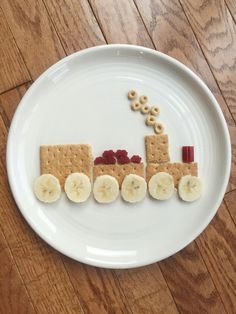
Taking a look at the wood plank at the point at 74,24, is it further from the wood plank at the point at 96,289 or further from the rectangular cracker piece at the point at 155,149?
the wood plank at the point at 96,289

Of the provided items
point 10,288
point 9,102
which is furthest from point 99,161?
point 10,288

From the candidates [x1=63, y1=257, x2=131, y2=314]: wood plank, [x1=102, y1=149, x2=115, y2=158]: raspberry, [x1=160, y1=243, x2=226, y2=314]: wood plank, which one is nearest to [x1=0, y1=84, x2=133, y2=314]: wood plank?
[x1=63, y1=257, x2=131, y2=314]: wood plank

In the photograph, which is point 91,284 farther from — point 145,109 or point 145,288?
point 145,109

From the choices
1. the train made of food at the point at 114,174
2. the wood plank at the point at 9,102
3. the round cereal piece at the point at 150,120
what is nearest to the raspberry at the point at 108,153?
the train made of food at the point at 114,174

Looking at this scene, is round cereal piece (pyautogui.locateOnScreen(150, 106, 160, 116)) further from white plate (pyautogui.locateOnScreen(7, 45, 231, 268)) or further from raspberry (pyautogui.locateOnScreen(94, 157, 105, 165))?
raspberry (pyautogui.locateOnScreen(94, 157, 105, 165))

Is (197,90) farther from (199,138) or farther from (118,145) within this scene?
(118,145)

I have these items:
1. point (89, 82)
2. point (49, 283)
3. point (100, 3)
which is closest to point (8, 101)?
point (89, 82)
